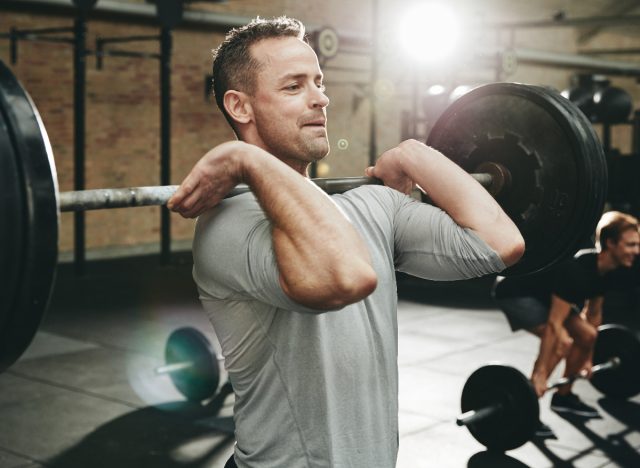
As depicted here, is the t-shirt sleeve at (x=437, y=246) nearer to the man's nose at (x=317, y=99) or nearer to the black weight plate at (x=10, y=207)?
the man's nose at (x=317, y=99)

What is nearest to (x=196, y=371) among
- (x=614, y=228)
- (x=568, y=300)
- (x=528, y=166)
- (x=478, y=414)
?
(x=478, y=414)

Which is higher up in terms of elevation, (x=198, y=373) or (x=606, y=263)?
(x=606, y=263)

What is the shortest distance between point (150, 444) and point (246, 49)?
7.70ft

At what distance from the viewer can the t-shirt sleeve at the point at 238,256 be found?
1.20 meters

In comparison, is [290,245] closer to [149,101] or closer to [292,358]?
[292,358]

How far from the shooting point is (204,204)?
4.17ft

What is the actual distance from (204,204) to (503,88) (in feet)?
2.68

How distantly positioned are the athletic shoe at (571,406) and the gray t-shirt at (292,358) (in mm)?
2775

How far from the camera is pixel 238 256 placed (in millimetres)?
1238

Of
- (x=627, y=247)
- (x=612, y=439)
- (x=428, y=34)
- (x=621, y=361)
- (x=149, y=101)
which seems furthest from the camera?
(x=428, y=34)

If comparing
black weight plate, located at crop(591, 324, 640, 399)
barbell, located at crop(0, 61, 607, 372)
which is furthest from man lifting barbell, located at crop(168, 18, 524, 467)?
black weight plate, located at crop(591, 324, 640, 399)

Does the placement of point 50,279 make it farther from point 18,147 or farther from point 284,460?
point 284,460

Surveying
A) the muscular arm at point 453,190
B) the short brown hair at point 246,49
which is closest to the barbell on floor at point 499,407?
the muscular arm at point 453,190

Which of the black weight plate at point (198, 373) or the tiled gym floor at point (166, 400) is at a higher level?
the black weight plate at point (198, 373)
